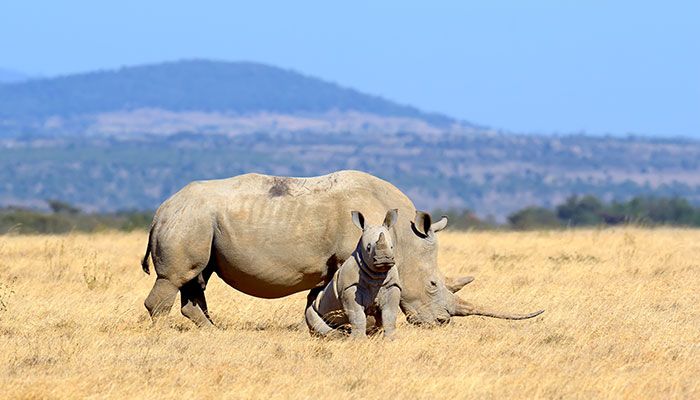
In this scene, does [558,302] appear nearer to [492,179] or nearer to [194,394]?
[194,394]

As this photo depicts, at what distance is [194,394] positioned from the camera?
973 centimetres

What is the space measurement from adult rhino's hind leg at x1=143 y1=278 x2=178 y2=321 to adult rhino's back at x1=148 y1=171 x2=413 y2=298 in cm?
11

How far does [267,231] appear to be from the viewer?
43.2ft

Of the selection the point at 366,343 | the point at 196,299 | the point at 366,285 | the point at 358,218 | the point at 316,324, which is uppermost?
the point at 358,218

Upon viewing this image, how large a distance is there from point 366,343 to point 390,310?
560mm

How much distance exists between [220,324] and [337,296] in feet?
6.57

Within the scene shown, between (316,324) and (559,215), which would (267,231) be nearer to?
(316,324)

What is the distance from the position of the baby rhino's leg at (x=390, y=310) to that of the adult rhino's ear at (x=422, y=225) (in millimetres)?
775

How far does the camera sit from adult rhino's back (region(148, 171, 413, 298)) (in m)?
13.0

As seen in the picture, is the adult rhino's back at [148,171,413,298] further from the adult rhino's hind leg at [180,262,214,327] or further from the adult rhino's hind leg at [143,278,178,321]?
the adult rhino's hind leg at [180,262,214,327]

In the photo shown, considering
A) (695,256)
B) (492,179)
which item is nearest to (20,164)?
(492,179)

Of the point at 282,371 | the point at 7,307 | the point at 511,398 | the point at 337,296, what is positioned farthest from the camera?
the point at 7,307

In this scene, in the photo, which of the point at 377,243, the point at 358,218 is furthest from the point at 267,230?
the point at 377,243

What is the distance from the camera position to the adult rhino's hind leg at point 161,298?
13.3 m
